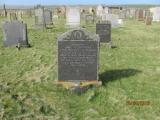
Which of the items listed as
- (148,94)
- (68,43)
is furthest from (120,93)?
(68,43)

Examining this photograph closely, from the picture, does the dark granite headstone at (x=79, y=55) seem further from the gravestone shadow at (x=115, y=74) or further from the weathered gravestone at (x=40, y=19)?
the weathered gravestone at (x=40, y=19)

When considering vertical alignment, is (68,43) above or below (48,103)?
above

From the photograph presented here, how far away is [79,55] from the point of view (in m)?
9.91

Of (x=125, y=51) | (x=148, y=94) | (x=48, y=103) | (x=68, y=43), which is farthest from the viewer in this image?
(x=125, y=51)

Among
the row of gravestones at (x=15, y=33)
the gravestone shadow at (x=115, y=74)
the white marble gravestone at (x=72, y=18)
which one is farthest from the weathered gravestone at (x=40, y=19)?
the gravestone shadow at (x=115, y=74)

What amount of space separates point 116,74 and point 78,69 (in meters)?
1.81

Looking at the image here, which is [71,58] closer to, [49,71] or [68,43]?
[68,43]

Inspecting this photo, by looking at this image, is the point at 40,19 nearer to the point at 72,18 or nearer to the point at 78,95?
the point at 72,18

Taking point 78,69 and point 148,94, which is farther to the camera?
point 78,69

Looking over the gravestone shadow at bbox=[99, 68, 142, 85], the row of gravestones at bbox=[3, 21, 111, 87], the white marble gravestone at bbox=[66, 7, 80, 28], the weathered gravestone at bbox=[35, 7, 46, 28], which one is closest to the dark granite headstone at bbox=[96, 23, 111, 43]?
the gravestone shadow at bbox=[99, 68, 142, 85]

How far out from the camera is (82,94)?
367 inches

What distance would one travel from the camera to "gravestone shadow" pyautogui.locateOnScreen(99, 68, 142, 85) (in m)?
10.6

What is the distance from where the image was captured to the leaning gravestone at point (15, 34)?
55.9 feet

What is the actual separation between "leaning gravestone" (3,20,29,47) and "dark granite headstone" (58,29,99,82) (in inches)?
292
